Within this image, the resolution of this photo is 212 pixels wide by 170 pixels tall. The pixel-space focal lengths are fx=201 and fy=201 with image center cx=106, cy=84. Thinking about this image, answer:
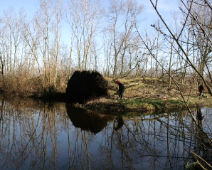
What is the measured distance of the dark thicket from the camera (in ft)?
58.3

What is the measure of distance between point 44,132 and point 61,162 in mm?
3204

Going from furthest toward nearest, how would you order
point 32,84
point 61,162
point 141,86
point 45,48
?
point 32,84, point 45,48, point 141,86, point 61,162

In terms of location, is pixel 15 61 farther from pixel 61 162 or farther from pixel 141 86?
pixel 61 162

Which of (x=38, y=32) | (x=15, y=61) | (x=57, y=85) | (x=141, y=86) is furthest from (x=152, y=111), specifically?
(x=15, y=61)

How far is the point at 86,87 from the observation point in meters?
18.9

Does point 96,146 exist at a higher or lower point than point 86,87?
lower

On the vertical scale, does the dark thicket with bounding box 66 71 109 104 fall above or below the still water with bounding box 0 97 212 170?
above

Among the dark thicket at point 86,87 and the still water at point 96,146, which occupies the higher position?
the dark thicket at point 86,87

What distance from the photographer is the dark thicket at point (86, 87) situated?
17.8 meters

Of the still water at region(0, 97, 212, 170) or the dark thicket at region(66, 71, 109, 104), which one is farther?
the dark thicket at region(66, 71, 109, 104)

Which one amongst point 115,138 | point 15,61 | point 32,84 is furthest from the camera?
point 15,61

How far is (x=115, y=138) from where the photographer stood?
7.84 m

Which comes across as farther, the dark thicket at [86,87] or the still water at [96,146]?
the dark thicket at [86,87]

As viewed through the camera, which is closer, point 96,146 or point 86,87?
point 96,146
